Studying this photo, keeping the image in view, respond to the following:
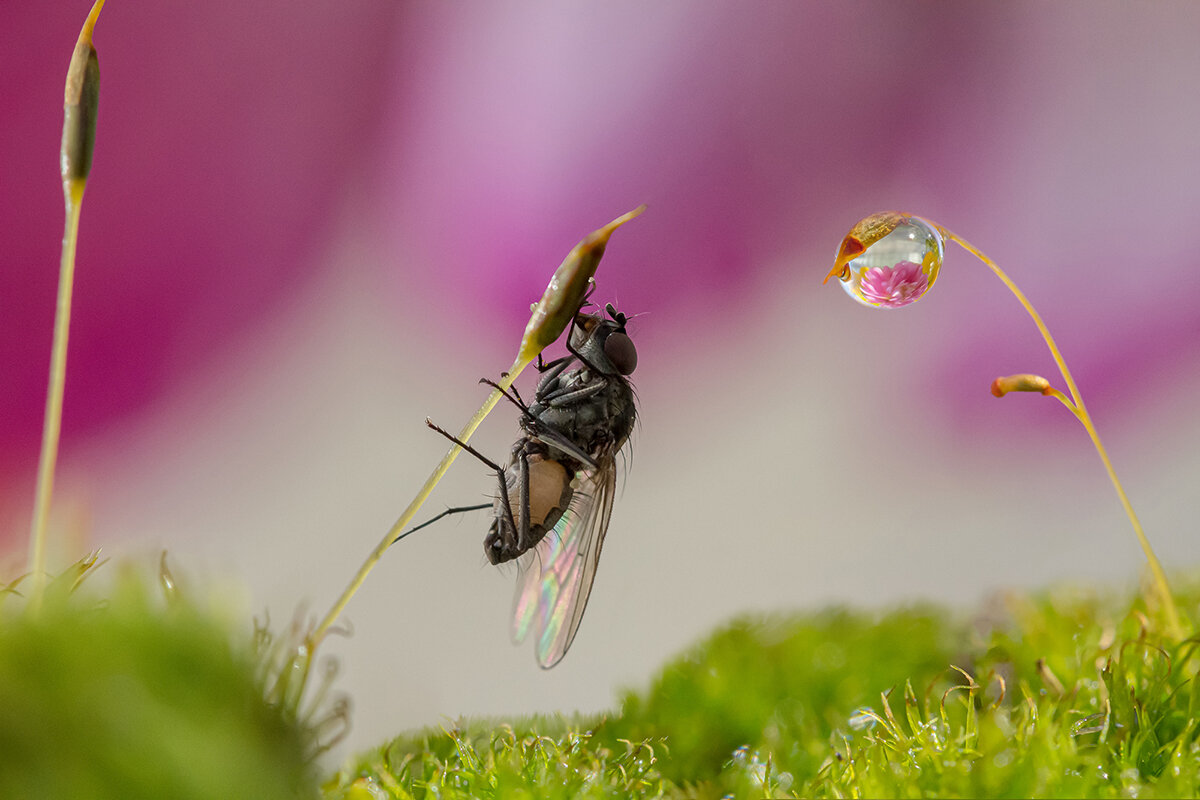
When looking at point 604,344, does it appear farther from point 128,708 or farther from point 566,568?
point 128,708

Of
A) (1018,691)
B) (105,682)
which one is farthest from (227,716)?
(1018,691)

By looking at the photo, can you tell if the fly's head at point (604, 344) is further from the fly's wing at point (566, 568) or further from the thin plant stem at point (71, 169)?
the thin plant stem at point (71, 169)

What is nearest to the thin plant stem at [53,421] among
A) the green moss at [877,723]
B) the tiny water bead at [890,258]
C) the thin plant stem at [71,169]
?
the thin plant stem at [71,169]

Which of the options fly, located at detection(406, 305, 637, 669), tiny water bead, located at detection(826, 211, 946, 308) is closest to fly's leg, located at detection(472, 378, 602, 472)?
fly, located at detection(406, 305, 637, 669)

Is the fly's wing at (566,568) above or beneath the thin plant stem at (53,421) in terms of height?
beneath

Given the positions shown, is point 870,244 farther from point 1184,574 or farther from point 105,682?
point 1184,574

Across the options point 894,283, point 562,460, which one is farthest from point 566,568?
point 894,283
